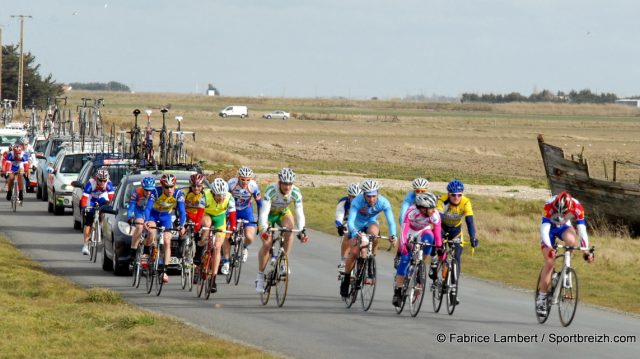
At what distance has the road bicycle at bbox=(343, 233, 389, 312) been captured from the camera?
55.2ft

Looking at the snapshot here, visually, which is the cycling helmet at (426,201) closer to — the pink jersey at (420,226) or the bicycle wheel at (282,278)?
the pink jersey at (420,226)

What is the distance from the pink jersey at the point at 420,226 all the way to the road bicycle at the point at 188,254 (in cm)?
338

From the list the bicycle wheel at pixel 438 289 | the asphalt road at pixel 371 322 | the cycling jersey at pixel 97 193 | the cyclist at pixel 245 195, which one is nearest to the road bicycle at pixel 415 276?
the asphalt road at pixel 371 322

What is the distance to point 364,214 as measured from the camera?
57.3 feet

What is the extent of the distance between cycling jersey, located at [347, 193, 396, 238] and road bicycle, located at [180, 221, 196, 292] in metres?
2.50

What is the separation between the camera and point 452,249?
56.3 ft

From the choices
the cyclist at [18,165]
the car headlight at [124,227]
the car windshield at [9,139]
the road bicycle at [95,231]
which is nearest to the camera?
the car headlight at [124,227]

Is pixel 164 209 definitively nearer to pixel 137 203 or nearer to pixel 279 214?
pixel 137 203

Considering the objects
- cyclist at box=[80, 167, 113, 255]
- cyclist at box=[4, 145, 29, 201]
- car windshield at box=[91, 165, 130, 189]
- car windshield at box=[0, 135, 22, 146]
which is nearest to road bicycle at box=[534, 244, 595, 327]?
cyclist at box=[80, 167, 113, 255]

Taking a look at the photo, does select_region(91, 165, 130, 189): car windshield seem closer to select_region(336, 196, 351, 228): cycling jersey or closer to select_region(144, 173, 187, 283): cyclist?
select_region(144, 173, 187, 283): cyclist

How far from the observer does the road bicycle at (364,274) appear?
16828mm

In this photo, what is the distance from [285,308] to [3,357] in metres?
5.37

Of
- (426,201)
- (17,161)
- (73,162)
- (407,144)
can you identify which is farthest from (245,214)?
(407,144)

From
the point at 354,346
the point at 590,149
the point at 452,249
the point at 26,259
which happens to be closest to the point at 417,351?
the point at 354,346
